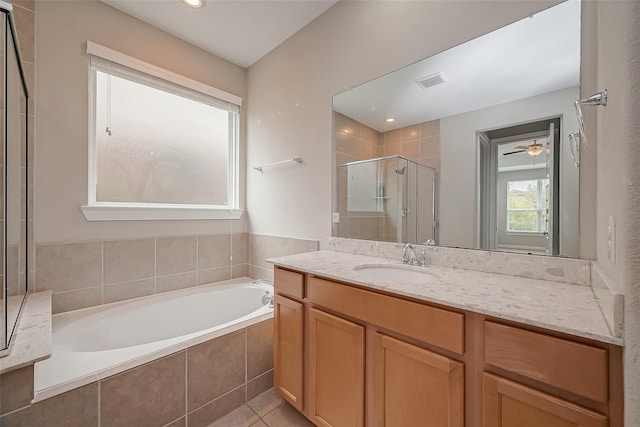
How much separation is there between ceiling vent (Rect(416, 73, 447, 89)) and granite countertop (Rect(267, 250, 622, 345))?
1035 millimetres

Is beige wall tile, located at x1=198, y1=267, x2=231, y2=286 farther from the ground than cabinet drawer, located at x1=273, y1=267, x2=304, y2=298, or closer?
closer

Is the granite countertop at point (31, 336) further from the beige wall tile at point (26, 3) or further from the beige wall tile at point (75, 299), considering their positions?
the beige wall tile at point (26, 3)

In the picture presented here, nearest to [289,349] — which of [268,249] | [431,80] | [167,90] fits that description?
[268,249]

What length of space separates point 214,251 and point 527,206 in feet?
7.83

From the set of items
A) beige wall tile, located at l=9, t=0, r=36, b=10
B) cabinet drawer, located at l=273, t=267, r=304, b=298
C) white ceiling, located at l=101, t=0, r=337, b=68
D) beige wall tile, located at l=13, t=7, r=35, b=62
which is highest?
white ceiling, located at l=101, t=0, r=337, b=68

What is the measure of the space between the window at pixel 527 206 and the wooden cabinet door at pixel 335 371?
88cm

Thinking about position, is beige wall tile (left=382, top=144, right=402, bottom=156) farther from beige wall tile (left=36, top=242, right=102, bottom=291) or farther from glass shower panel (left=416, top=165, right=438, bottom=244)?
beige wall tile (left=36, top=242, right=102, bottom=291)

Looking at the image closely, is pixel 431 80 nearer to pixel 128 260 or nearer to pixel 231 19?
pixel 231 19

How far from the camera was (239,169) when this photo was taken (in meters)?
2.66

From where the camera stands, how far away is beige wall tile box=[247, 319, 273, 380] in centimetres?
159

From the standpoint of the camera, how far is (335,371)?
1.19 meters

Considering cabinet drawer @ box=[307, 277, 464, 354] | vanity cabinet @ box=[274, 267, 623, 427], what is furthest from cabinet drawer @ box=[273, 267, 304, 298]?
cabinet drawer @ box=[307, 277, 464, 354]

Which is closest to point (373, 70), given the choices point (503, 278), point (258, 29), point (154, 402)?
point (258, 29)

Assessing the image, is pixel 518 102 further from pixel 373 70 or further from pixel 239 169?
pixel 239 169
